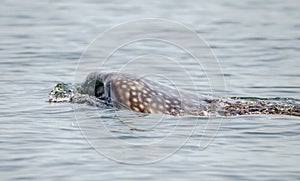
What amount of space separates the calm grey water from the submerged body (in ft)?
0.81

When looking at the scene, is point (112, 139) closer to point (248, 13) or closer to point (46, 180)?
point (46, 180)

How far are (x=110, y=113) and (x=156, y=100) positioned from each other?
56 cm

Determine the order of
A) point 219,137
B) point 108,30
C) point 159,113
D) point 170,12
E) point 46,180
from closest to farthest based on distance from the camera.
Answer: point 46,180
point 219,137
point 159,113
point 108,30
point 170,12

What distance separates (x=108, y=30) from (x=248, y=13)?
11.7 ft

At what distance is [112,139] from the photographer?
9.70 meters

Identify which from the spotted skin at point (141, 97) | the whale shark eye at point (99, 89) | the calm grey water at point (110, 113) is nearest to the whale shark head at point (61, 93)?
the calm grey water at point (110, 113)

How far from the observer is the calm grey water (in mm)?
8688

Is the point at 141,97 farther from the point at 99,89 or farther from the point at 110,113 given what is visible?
the point at 99,89

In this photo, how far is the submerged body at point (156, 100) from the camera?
35.0 ft

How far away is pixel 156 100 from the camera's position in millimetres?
10664

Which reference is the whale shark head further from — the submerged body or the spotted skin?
the spotted skin

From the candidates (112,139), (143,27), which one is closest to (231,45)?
(143,27)

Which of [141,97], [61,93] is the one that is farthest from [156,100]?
[61,93]

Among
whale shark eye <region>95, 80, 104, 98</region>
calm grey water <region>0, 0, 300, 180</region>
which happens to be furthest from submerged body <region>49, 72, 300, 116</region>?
calm grey water <region>0, 0, 300, 180</region>
